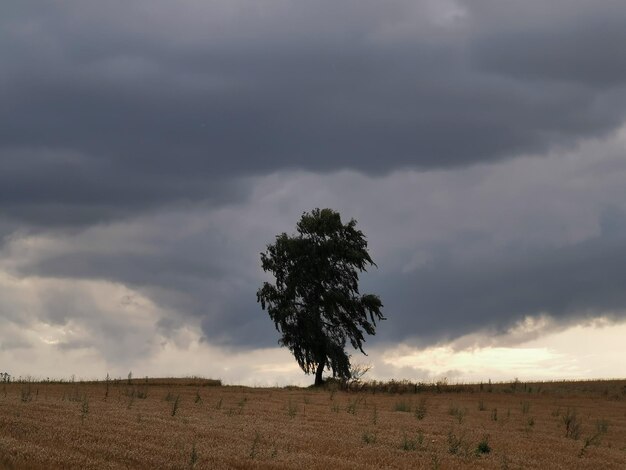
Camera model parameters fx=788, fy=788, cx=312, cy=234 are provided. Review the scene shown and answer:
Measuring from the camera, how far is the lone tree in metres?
58.9

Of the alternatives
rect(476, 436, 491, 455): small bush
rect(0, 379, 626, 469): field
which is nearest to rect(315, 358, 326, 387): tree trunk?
rect(0, 379, 626, 469): field

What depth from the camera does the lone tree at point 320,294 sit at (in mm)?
58875

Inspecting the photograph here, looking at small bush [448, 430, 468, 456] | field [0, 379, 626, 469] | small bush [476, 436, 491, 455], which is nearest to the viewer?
field [0, 379, 626, 469]

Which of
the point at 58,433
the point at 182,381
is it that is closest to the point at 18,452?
the point at 58,433

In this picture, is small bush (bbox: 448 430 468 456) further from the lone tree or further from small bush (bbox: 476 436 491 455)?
the lone tree

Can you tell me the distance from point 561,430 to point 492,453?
9.44 m

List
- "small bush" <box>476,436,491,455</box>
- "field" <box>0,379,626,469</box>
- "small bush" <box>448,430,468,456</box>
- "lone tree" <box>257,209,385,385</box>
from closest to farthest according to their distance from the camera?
1. "field" <box>0,379,626,469</box>
2. "small bush" <box>448,430,468,456</box>
3. "small bush" <box>476,436,491,455</box>
4. "lone tree" <box>257,209,385,385</box>

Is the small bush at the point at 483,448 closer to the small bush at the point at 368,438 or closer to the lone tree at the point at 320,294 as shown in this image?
the small bush at the point at 368,438

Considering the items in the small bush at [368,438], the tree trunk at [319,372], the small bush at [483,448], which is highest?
the tree trunk at [319,372]

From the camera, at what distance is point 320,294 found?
59906 millimetres

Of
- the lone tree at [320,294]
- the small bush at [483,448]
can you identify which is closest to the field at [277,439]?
the small bush at [483,448]

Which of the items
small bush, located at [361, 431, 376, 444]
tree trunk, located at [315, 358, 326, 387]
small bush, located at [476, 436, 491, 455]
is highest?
tree trunk, located at [315, 358, 326, 387]

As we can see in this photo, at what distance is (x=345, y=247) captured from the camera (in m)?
59.9

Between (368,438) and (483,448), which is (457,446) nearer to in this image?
(483,448)
